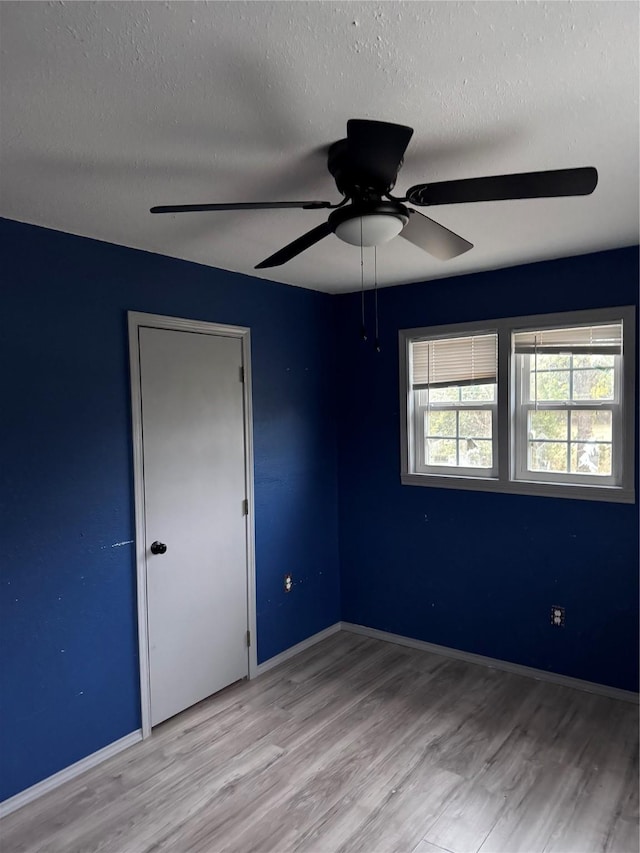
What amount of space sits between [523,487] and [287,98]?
8.69 feet

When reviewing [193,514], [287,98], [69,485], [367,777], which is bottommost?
[367,777]

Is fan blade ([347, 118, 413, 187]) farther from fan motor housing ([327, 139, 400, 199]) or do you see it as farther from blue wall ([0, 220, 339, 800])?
blue wall ([0, 220, 339, 800])

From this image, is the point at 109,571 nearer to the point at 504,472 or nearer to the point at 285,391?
the point at 285,391

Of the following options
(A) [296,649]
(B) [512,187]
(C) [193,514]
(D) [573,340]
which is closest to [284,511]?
(C) [193,514]

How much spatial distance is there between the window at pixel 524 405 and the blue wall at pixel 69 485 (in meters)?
1.50

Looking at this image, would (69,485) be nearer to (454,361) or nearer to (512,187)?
(512,187)

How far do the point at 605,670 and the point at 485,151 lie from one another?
2.88 m

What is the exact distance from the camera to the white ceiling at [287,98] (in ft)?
4.04

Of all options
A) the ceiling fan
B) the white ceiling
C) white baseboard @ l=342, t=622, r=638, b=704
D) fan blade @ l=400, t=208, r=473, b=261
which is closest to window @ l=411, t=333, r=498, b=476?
white baseboard @ l=342, t=622, r=638, b=704

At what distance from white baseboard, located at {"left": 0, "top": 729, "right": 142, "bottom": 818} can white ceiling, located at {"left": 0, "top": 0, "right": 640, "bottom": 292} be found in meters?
2.47

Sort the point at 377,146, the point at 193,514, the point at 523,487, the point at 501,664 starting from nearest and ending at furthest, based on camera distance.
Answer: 1. the point at 377,146
2. the point at 193,514
3. the point at 523,487
4. the point at 501,664

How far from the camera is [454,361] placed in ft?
12.4

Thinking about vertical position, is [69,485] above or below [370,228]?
below

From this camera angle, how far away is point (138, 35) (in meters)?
1.26
